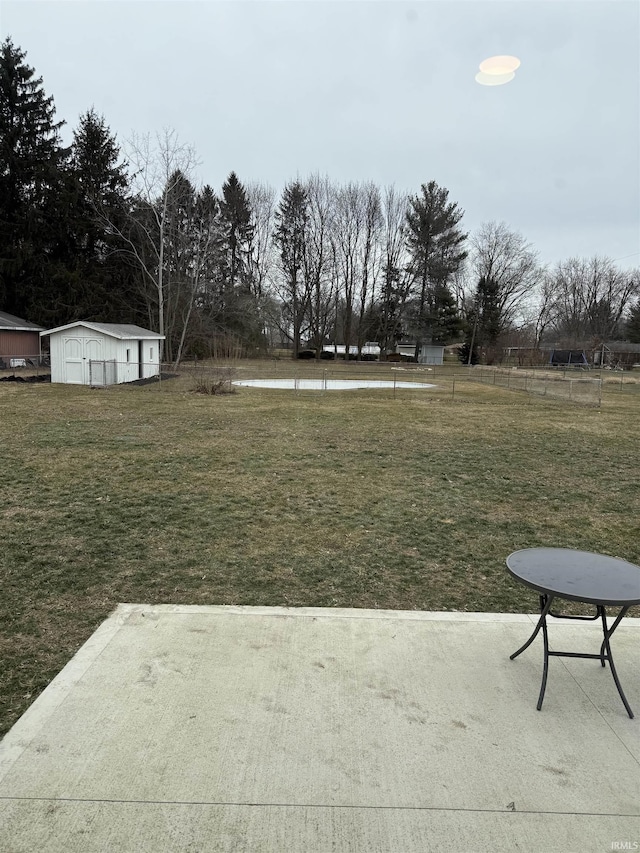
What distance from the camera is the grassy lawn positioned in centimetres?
361

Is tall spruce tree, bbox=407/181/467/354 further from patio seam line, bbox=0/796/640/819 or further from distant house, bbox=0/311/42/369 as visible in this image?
patio seam line, bbox=0/796/640/819

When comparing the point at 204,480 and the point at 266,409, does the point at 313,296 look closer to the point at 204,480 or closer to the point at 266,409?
the point at 266,409

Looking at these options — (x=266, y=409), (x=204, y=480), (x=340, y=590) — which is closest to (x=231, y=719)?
(x=340, y=590)

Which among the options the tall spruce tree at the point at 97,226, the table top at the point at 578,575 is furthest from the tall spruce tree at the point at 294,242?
the table top at the point at 578,575

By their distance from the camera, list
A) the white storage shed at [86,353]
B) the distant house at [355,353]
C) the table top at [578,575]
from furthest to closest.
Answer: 1. the distant house at [355,353]
2. the white storage shed at [86,353]
3. the table top at [578,575]

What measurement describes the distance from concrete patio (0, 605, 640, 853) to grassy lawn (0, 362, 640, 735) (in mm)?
459

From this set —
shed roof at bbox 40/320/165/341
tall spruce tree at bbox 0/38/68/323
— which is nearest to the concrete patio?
shed roof at bbox 40/320/165/341

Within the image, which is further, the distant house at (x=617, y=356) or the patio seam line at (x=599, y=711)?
the distant house at (x=617, y=356)

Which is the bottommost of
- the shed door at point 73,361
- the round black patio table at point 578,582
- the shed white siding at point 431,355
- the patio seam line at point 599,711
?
the patio seam line at point 599,711

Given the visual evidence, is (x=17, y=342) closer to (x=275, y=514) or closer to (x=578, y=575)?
(x=275, y=514)

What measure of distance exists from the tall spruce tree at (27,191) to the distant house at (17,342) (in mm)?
4624

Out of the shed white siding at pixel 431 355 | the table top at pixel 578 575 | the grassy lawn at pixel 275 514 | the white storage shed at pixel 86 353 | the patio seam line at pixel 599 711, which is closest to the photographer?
the patio seam line at pixel 599 711

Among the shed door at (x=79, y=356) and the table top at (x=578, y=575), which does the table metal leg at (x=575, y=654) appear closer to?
the table top at (x=578, y=575)

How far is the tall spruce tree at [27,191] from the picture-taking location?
31906mm
